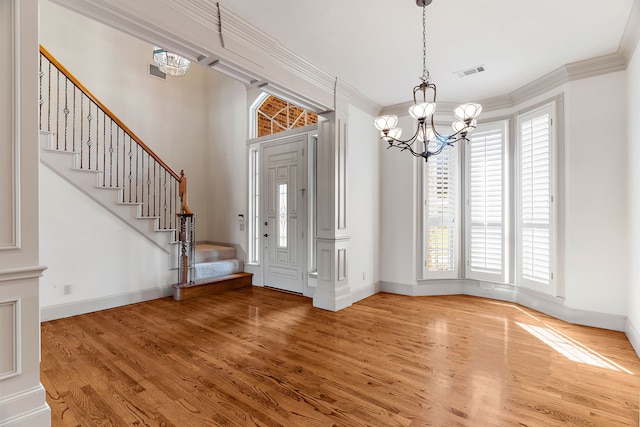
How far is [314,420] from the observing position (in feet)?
6.44

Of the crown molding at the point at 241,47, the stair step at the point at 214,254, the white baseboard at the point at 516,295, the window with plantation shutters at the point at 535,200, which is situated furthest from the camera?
the stair step at the point at 214,254

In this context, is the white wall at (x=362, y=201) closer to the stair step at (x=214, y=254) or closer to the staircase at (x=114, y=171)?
the staircase at (x=114, y=171)

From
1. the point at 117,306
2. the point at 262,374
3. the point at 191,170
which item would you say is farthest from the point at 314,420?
the point at 191,170

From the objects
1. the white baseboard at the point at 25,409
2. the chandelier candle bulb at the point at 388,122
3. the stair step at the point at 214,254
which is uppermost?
the chandelier candle bulb at the point at 388,122

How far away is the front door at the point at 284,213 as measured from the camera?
520cm

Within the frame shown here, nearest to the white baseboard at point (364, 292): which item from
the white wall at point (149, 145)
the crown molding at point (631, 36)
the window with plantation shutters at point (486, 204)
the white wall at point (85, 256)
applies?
the window with plantation shutters at point (486, 204)

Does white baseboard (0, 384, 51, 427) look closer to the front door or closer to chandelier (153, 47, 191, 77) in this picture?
the front door

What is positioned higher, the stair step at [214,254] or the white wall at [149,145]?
the white wall at [149,145]

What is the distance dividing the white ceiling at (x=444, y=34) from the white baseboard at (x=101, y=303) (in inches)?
157

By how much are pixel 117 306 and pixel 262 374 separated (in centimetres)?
303

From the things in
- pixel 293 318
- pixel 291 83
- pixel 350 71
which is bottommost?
pixel 293 318

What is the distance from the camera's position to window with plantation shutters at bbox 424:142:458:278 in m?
5.13

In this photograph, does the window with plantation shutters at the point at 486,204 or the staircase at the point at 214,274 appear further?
the staircase at the point at 214,274

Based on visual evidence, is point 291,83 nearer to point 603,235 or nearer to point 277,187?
point 277,187
